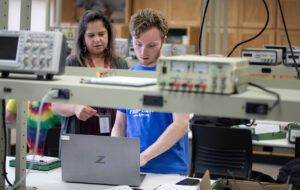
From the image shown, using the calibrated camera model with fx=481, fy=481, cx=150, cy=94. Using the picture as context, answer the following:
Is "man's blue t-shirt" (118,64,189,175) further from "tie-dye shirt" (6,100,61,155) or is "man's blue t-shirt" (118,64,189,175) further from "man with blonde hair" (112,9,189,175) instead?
"tie-dye shirt" (6,100,61,155)

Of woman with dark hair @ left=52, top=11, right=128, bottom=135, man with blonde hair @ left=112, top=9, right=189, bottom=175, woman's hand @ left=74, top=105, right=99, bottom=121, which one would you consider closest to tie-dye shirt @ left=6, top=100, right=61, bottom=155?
woman with dark hair @ left=52, top=11, right=128, bottom=135

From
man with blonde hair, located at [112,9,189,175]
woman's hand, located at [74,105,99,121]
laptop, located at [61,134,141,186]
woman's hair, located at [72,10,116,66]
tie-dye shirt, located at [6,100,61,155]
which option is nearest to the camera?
laptop, located at [61,134,141,186]

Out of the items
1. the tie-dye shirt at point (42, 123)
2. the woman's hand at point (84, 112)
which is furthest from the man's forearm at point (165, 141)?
the tie-dye shirt at point (42, 123)

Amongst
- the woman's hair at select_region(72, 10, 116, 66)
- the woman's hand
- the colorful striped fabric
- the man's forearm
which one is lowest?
the colorful striped fabric

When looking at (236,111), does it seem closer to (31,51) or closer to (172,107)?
(172,107)

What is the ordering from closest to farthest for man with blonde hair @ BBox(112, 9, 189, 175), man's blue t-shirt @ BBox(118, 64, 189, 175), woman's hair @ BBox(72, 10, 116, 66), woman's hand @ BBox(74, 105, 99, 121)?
man with blonde hair @ BBox(112, 9, 189, 175)
man's blue t-shirt @ BBox(118, 64, 189, 175)
woman's hand @ BBox(74, 105, 99, 121)
woman's hair @ BBox(72, 10, 116, 66)

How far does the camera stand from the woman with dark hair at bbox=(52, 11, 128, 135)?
271 cm

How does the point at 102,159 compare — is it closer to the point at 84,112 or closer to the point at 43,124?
the point at 84,112

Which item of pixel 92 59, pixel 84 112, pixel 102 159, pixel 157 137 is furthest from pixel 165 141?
pixel 92 59

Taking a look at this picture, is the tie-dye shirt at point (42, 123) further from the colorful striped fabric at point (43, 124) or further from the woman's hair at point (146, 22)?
the woman's hair at point (146, 22)

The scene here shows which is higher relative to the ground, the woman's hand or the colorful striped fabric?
the woman's hand

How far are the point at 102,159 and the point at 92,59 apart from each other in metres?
0.90

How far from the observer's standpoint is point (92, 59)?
9.57 feet

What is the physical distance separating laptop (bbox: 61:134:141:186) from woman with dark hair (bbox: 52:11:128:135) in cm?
44
